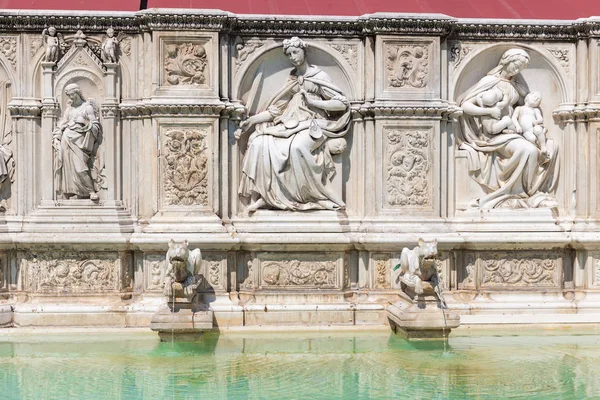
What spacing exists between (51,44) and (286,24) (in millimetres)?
3566

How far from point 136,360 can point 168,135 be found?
3500 mm

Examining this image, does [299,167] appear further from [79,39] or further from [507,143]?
[79,39]

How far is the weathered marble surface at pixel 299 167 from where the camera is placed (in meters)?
11.9

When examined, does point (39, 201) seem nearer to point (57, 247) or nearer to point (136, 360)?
point (57, 247)

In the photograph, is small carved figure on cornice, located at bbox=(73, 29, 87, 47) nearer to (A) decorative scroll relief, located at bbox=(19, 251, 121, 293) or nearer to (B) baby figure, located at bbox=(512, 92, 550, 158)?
(A) decorative scroll relief, located at bbox=(19, 251, 121, 293)

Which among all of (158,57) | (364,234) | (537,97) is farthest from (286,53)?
(537,97)

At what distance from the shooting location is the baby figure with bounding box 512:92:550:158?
492 inches

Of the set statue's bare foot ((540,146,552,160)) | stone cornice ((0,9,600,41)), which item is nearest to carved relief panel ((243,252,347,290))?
stone cornice ((0,9,600,41))

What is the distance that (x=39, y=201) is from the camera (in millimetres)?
12164

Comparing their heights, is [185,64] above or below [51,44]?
below

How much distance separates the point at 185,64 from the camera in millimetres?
11930

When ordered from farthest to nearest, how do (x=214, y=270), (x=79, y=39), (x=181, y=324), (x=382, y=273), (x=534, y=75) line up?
(x=534, y=75)
(x=382, y=273)
(x=79, y=39)
(x=214, y=270)
(x=181, y=324)

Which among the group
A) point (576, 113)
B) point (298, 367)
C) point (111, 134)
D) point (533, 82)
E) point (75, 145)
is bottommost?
point (298, 367)

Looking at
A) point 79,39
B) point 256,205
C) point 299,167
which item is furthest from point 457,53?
point 79,39
